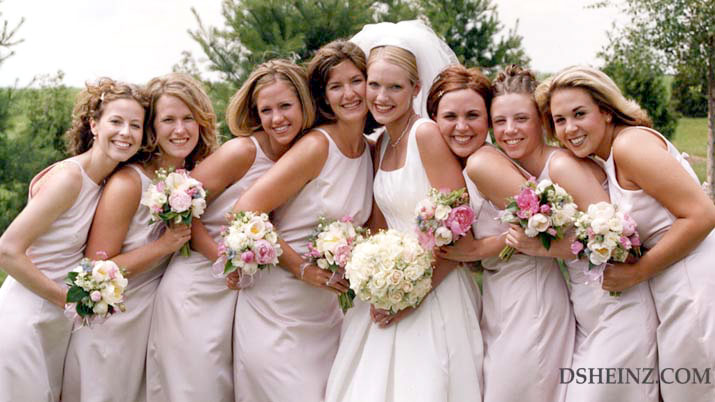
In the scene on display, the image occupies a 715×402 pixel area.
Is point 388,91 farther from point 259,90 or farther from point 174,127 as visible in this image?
point 174,127

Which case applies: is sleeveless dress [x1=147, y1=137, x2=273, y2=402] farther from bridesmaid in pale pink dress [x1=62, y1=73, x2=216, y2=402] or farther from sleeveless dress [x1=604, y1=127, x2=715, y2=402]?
sleeveless dress [x1=604, y1=127, x2=715, y2=402]

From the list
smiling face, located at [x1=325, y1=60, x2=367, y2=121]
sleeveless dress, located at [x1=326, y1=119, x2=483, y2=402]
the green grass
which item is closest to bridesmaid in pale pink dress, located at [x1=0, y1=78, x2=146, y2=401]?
smiling face, located at [x1=325, y1=60, x2=367, y2=121]

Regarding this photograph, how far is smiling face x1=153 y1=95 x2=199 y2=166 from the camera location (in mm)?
5805

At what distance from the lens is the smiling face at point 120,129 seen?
5.58 meters

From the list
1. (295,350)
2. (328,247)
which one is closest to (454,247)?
(328,247)

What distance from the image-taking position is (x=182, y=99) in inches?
231

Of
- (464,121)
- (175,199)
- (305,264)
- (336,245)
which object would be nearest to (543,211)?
(464,121)

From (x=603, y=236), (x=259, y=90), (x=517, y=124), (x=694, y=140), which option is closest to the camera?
(x=603, y=236)

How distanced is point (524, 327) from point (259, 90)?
2.74 m

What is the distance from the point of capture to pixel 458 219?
5.03 m

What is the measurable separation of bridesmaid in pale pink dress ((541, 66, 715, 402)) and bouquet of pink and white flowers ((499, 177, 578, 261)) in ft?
1.51

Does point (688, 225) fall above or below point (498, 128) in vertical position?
below

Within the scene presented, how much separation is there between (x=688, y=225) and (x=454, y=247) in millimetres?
1539

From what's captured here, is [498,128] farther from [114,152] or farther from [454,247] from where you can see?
[114,152]
